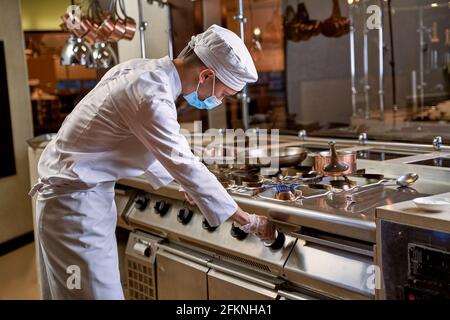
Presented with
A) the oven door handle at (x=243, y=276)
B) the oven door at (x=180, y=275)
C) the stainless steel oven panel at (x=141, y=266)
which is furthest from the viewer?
the stainless steel oven panel at (x=141, y=266)

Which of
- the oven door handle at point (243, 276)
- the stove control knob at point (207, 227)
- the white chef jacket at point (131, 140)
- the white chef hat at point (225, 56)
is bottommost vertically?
the oven door handle at point (243, 276)

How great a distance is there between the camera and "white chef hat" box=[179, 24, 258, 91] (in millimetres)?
1756

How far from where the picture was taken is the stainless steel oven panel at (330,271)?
175 cm

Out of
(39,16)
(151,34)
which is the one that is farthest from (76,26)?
(39,16)

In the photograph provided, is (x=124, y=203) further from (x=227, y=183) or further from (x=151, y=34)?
(x=151, y=34)

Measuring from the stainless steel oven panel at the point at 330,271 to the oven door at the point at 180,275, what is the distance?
534mm

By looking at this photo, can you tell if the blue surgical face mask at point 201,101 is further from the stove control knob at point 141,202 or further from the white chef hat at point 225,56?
the stove control knob at point 141,202

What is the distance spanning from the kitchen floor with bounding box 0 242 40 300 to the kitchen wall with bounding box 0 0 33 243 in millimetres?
232

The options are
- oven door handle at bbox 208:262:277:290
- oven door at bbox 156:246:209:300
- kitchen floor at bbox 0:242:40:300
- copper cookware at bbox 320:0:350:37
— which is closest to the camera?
oven door handle at bbox 208:262:277:290

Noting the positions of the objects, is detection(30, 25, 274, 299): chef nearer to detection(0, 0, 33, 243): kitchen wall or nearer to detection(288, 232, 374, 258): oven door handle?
detection(288, 232, 374, 258): oven door handle

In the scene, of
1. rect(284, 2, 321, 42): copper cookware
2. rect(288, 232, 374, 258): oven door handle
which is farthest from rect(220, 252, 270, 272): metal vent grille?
rect(284, 2, 321, 42): copper cookware

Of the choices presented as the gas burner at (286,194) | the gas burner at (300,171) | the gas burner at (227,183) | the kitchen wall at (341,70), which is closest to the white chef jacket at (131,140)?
the gas burner at (286,194)

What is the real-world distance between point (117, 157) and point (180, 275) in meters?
0.83
